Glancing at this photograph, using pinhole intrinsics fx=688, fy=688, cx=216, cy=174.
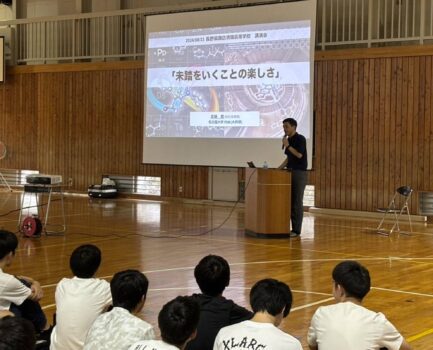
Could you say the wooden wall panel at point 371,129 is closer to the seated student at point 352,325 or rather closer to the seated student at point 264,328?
the seated student at point 352,325

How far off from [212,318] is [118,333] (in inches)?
21.5

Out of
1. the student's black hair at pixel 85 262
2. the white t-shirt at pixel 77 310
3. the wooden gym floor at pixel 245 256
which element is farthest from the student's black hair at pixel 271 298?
the wooden gym floor at pixel 245 256

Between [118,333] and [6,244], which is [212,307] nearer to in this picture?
[118,333]

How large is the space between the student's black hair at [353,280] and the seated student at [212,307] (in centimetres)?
43

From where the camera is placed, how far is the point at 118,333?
8.32 feet

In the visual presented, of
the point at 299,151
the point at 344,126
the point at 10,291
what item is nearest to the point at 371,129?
the point at 344,126

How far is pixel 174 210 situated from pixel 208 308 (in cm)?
1020

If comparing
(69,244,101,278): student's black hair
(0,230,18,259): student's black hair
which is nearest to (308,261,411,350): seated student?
(69,244,101,278): student's black hair

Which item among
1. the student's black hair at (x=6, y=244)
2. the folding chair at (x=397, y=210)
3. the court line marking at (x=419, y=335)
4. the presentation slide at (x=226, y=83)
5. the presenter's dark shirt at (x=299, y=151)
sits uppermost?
the presentation slide at (x=226, y=83)

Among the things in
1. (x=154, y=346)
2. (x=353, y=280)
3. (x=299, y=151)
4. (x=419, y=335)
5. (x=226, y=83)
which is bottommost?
(x=419, y=335)

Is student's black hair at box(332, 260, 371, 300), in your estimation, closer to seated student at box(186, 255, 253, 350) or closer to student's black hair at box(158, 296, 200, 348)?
seated student at box(186, 255, 253, 350)

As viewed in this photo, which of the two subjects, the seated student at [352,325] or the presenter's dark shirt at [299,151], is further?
the presenter's dark shirt at [299,151]

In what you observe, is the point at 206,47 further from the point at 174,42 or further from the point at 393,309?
the point at 393,309

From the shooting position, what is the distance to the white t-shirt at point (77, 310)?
325 centimetres
